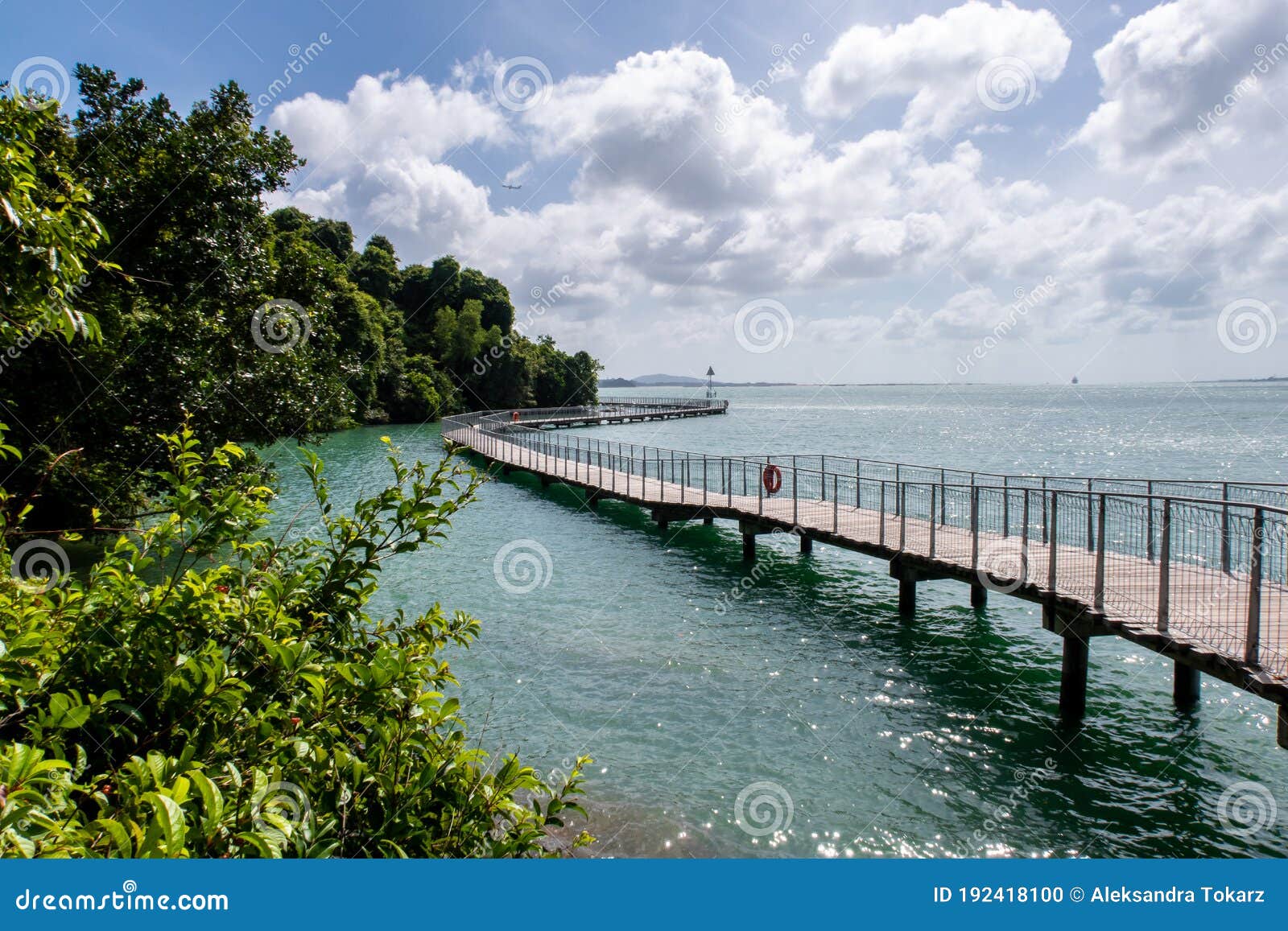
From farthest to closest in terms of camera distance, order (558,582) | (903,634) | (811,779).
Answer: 1. (558,582)
2. (903,634)
3. (811,779)

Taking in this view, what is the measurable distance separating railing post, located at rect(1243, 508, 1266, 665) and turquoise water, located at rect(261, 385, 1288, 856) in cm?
190

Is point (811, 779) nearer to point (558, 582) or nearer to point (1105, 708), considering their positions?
point (1105, 708)

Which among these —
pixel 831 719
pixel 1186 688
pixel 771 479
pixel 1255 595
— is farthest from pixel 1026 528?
pixel 771 479

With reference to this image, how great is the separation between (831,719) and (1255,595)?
5.16m

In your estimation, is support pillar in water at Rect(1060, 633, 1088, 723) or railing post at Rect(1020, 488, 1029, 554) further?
railing post at Rect(1020, 488, 1029, 554)

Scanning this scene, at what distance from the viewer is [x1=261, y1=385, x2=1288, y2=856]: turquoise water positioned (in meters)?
8.20

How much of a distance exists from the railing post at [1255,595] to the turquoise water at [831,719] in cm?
190

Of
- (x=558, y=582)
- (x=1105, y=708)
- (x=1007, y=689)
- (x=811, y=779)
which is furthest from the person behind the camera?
(x=558, y=582)

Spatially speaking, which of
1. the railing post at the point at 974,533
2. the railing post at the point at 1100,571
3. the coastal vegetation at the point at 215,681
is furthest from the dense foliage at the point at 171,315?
the railing post at the point at 1100,571

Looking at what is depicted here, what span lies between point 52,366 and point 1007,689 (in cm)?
1671

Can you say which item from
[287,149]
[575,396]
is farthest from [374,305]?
[287,149]

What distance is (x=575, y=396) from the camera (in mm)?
106875

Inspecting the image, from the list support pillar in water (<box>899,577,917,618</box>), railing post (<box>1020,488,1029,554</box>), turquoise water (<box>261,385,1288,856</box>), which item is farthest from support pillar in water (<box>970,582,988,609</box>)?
railing post (<box>1020,488,1029,554</box>)

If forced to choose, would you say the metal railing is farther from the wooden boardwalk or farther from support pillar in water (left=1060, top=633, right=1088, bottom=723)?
support pillar in water (left=1060, top=633, right=1088, bottom=723)
